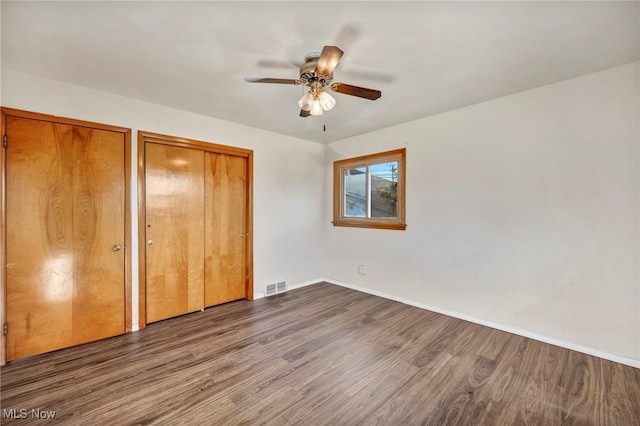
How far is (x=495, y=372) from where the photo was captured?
2053mm

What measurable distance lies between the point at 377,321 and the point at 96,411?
8.21ft

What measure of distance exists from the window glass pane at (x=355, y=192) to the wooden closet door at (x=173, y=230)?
2324 millimetres

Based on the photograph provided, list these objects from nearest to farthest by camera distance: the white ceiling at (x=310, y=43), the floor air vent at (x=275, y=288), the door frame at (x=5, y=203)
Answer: the white ceiling at (x=310, y=43) → the door frame at (x=5, y=203) → the floor air vent at (x=275, y=288)

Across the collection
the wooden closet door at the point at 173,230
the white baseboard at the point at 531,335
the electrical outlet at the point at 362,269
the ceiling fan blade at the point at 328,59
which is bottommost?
the white baseboard at the point at 531,335

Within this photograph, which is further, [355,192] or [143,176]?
[355,192]

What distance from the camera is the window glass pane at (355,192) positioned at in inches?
165

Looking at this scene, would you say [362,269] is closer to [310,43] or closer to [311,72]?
[311,72]

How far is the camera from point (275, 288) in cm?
394

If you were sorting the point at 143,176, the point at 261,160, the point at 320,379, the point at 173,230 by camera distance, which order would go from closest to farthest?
1. the point at 320,379
2. the point at 143,176
3. the point at 173,230
4. the point at 261,160

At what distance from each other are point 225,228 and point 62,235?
1.59 m

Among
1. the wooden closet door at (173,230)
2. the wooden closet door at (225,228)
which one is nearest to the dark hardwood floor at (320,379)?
the wooden closet door at (173,230)

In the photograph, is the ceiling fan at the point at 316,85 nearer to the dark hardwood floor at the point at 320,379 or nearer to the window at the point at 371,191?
the window at the point at 371,191

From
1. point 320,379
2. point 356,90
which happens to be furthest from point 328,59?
point 320,379

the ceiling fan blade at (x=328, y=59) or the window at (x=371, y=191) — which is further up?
the ceiling fan blade at (x=328, y=59)
